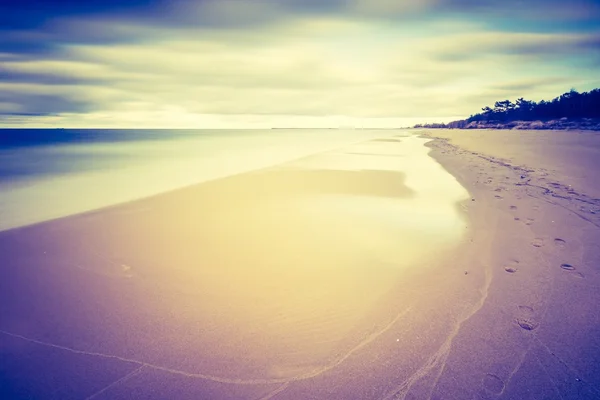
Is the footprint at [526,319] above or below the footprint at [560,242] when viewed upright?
below

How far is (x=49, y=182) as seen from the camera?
620 inches

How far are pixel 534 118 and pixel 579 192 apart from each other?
263 feet

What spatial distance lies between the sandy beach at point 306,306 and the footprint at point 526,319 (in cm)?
2

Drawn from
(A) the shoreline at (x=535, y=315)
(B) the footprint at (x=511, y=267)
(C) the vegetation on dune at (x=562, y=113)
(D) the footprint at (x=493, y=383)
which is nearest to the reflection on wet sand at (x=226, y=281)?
(A) the shoreline at (x=535, y=315)

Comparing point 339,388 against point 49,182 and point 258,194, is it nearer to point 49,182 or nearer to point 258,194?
point 258,194

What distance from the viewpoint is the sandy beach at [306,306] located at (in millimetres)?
2695

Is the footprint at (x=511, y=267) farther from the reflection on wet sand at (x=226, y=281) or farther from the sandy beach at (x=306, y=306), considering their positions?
the reflection on wet sand at (x=226, y=281)

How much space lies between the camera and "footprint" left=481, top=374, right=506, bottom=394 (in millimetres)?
2547

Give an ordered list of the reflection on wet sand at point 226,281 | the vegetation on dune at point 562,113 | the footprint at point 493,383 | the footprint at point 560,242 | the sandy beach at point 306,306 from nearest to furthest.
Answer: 1. the footprint at point 493,383
2. the sandy beach at point 306,306
3. the reflection on wet sand at point 226,281
4. the footprint at point 560,242
5. the vegetation on dune at point 562,113

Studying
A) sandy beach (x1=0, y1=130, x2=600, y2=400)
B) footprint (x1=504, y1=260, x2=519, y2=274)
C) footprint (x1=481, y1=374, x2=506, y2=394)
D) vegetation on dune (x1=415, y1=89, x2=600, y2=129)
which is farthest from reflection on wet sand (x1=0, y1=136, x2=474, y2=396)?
vegetation on dune (x1=415, y1=89, x2=600, y2=129)

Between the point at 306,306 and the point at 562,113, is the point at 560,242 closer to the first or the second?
A: the point at 306,306

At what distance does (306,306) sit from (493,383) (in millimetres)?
2077

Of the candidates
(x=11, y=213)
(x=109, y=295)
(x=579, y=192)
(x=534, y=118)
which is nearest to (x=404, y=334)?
(x=109, y=295)

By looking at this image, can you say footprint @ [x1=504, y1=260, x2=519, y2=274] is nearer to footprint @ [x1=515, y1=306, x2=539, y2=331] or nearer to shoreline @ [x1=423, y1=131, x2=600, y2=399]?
shoreline @ [x1=423, y1=131, x2=600, y2=399]
